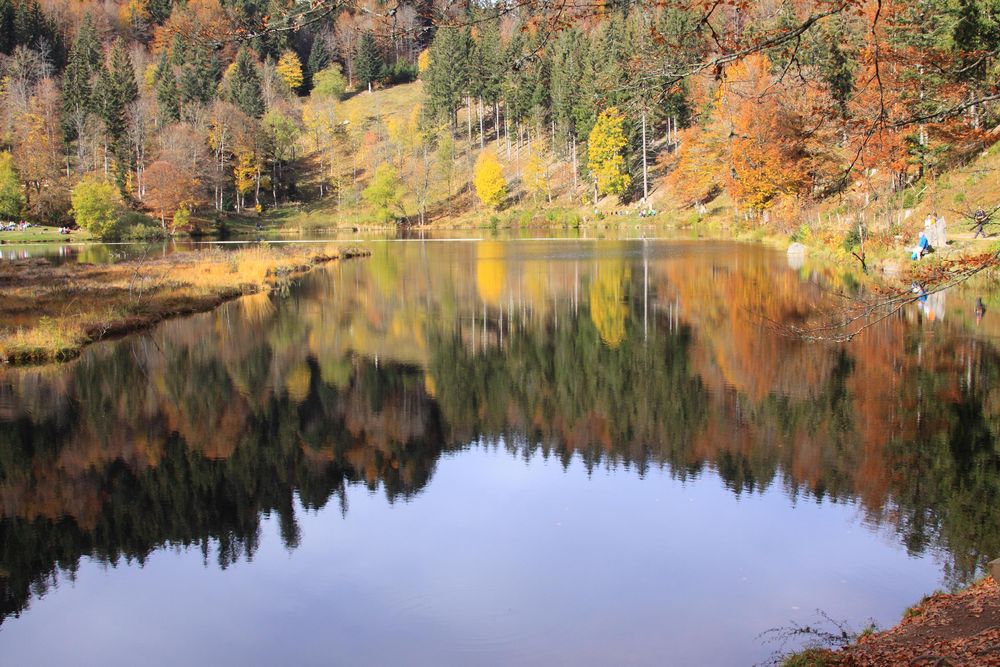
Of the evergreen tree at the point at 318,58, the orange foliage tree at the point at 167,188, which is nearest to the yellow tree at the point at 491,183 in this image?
the orange foliage tree at the point at 167,188

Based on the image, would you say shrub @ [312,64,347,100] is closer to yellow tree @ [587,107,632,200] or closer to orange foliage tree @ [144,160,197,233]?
orange foliage tree @ [144,160,197,233]

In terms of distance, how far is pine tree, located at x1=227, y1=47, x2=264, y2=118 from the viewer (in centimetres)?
→ 10412

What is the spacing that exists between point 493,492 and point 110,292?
23277 millimetres

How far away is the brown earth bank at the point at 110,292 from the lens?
22281 mm

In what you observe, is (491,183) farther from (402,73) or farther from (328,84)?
(402,73)

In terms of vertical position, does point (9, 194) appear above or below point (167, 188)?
below

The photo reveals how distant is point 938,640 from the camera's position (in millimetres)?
6547

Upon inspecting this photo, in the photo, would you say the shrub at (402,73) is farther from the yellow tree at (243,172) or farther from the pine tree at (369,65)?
the yellow tree at (243,172)

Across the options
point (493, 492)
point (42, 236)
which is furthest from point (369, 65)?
point (493, 492)

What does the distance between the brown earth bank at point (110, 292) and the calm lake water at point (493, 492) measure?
4.29ft

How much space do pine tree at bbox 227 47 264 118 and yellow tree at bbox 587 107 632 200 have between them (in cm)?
4565

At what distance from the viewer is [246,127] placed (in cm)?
9344

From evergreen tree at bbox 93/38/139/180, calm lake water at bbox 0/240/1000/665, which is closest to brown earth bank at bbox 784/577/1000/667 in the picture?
calm lake water at bbox 0/240/1000/665

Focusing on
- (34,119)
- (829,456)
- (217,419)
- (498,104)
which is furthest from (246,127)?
(829,456)
